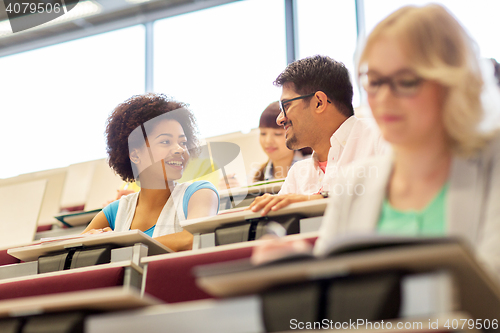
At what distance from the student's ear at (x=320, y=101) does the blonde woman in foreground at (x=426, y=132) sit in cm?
99

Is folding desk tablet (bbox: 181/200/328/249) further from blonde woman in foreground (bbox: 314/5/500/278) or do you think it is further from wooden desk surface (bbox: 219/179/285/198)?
wooden desk surface (bbox: 219/179/285/198)

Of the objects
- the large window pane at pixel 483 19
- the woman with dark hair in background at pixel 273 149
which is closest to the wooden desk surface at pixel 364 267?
the woman with dark hair in background at pixel 273 149

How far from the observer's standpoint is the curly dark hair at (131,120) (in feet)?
6.43

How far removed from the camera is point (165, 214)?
5.60 feet

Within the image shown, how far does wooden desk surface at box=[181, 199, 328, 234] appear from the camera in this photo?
117 centimetres

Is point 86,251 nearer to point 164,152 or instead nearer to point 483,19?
point 164,152

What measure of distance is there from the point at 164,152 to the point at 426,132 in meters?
1.20

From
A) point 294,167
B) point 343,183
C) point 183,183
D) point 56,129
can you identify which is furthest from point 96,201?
point 343,183

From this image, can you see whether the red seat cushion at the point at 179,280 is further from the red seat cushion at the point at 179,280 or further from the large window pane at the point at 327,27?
the large window pane at the point at 327,27

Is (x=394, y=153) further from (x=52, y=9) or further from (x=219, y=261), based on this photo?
(x=52, y=9)

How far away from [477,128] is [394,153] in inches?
5.6

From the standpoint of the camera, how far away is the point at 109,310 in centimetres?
69

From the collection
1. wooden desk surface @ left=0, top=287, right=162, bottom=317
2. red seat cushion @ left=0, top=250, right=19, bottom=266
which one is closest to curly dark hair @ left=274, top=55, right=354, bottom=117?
red seat cushion @ left=0, top=250, right=19, bottom=266

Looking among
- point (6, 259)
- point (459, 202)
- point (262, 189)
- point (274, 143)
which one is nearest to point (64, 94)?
point (274, 143)
